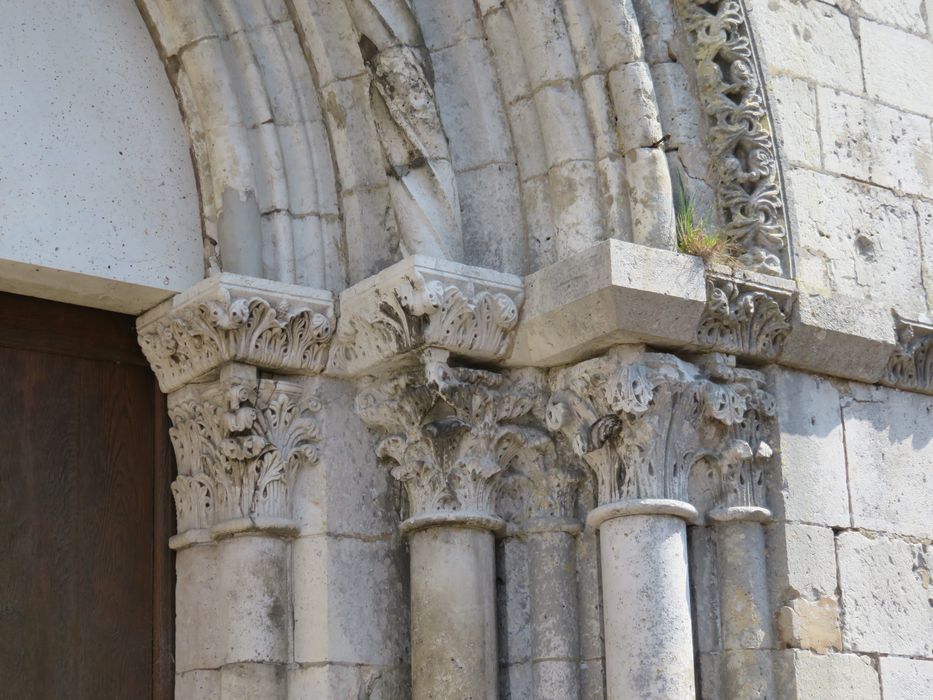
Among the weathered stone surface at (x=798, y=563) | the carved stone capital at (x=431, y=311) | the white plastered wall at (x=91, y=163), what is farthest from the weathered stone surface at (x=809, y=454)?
the white plastered wall at (x=91, y=163)

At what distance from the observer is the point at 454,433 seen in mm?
5121

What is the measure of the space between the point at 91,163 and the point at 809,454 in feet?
7.87

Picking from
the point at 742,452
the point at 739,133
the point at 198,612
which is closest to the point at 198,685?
the point at 198,612

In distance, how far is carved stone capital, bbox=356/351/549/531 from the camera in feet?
16.7

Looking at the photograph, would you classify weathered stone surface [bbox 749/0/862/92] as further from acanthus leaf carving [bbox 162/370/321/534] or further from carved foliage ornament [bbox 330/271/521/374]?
acanthus leaf carving [bbox 162/370/321/534]

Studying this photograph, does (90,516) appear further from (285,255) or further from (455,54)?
(455,54)

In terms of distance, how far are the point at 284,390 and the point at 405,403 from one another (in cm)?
38

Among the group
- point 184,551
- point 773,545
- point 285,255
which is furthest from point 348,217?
point 773,545

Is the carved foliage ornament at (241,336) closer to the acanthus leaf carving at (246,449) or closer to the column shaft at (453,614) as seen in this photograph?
the acanthus leaf carving at (246,449)

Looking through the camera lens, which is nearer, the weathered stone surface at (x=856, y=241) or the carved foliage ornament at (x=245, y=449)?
the carved foliage ornament at (x=245, y=449)

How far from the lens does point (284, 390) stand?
521 centimetres

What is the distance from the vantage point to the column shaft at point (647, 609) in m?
4.79

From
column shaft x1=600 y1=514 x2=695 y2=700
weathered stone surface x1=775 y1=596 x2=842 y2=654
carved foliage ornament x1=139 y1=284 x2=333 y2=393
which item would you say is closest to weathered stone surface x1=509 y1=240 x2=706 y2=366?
column shaft x1=600 y1=514 x2=695 y2=700

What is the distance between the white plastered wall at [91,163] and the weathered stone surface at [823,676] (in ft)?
7.12
